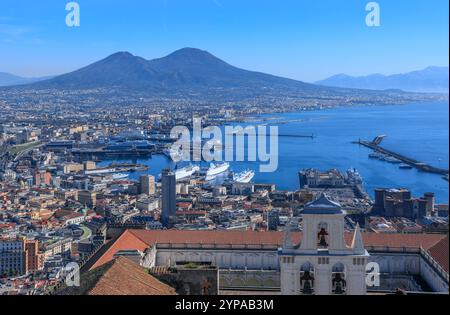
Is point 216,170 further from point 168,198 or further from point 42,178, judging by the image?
point 168,198

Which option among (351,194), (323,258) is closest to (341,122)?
(351,194)

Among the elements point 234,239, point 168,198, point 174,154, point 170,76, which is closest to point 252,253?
point 234,239

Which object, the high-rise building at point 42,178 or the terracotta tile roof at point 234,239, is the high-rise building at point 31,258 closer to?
the terracotta tile roof at point 234,239

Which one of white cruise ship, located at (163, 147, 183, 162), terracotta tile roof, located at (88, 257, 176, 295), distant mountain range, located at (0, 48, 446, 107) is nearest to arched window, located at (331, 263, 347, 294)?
terracotta tile roof, located at (88, 257, 176, 295)

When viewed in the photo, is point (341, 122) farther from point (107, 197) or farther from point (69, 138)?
point (107, 197)

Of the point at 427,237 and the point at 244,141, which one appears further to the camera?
the point at 244,141

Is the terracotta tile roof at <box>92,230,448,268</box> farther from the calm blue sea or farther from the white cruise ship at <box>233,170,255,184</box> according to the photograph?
the white cruise ship at <box>233,170,255,184</box>

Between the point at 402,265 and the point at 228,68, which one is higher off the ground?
the point at 228,68
